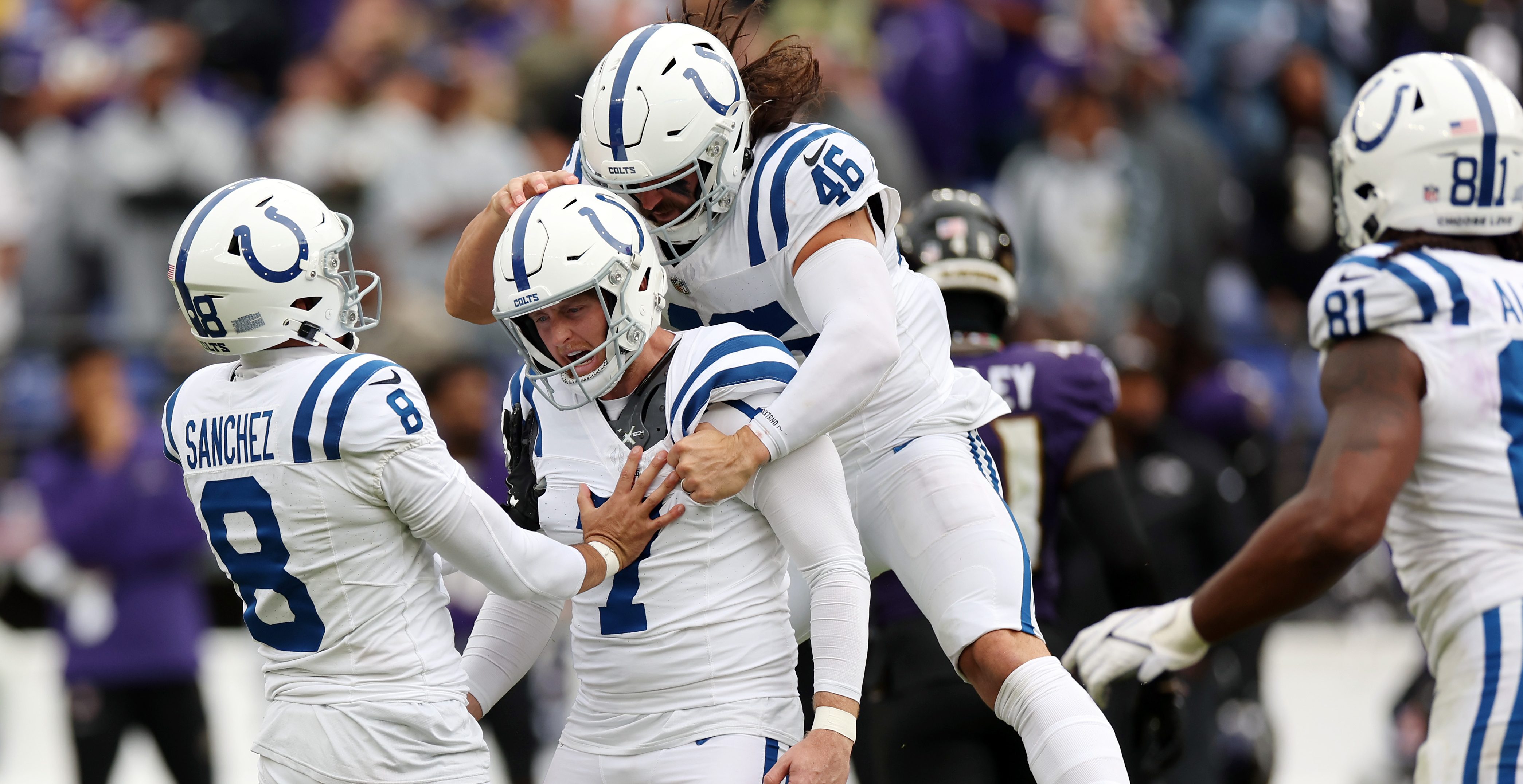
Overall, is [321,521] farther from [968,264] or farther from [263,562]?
[968,264]

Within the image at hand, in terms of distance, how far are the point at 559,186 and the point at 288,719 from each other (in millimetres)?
1252

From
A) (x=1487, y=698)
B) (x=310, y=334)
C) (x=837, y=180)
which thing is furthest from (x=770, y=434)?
(x=1487, y=698)

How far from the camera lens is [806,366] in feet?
12.2

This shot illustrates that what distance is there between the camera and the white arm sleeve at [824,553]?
3543 mm

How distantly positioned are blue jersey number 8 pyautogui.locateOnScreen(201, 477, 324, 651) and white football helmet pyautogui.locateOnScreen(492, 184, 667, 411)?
0.61 metres

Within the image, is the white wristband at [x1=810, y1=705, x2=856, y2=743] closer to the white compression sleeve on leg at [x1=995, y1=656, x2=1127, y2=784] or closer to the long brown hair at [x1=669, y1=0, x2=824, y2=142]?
the white compression sleeve on leg at [x1=995, y1=656, x2=1127, y2=784]

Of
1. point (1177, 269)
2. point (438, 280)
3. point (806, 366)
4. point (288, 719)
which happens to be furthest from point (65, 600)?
point (1177, 269)

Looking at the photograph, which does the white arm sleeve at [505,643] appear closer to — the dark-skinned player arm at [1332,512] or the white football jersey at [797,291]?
the white football jersey at [797,291]

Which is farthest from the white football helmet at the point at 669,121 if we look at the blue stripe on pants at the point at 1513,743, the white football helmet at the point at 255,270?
the blue stripe on pants at the point at 1513,743

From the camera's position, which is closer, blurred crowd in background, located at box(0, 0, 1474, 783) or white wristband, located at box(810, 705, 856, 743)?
white wristband, located at box(810, 705, 856, 743)

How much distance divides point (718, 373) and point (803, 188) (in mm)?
611

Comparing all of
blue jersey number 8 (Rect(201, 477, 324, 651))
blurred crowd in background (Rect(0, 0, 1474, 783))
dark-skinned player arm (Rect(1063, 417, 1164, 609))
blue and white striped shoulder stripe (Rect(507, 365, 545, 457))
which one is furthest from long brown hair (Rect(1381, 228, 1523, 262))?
blurred crowd in background (Rect(0, 0, 1474, 783))

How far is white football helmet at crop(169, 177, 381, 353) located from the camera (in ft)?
11.7

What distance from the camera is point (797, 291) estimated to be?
4.03 metres
